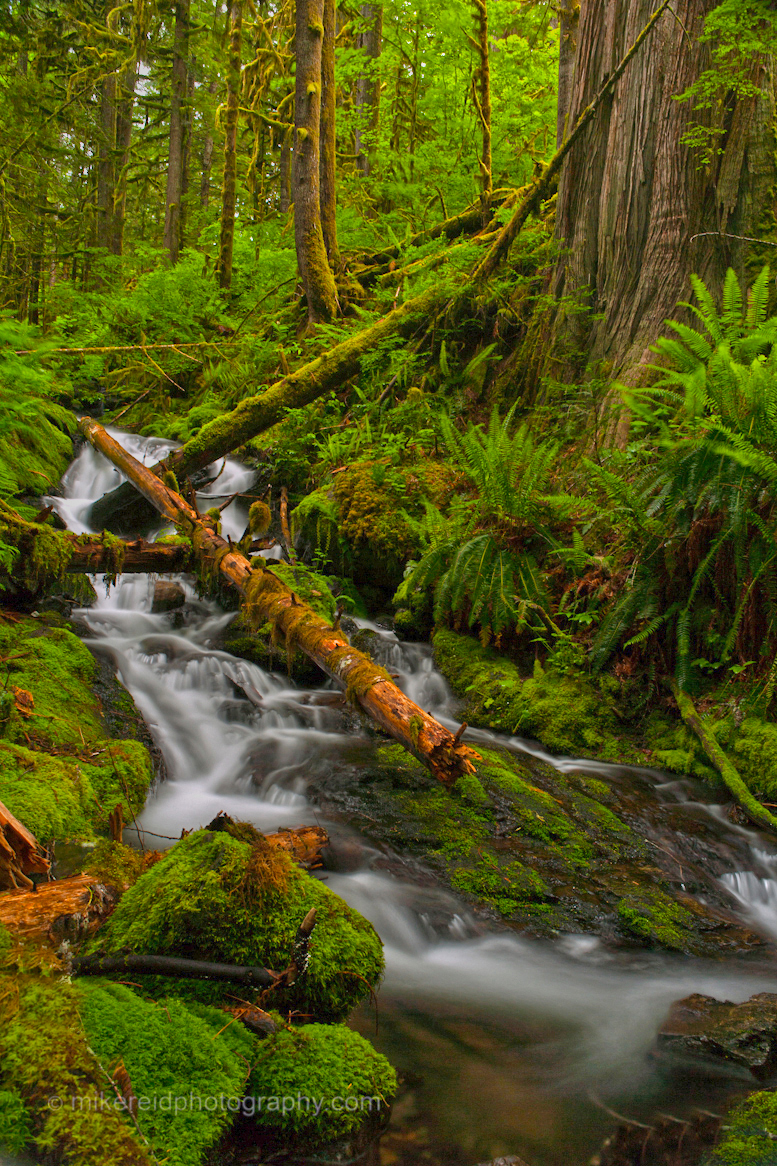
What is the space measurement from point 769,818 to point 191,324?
11.6m

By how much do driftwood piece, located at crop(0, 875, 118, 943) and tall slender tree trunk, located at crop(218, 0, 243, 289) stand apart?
41.6 feet

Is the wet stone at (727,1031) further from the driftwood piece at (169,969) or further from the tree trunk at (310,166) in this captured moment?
the tree trunk at (310,166)

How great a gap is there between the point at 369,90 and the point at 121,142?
20.1 ft

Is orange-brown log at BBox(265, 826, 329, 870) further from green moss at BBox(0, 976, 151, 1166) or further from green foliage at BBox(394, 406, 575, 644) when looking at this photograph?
green foliage at BBox(394, 406, 575, 644)

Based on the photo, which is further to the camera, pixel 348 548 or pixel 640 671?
pixel 348 548

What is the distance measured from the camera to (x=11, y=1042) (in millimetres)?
1675

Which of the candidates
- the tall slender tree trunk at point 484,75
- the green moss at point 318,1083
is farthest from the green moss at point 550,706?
the tall slender tree trunk at point 484,75

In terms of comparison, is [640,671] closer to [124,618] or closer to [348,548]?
[348,548]

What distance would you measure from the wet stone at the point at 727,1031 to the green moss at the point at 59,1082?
2.21 meters

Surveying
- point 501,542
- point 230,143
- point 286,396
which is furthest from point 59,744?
point 230,143

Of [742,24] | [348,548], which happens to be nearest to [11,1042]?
[348,548]

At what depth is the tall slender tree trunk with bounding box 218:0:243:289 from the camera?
37.8 ft

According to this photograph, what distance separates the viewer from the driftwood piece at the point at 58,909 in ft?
6.78

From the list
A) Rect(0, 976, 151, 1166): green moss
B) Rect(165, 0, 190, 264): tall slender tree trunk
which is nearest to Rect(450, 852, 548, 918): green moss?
Rect(0, 976, 151, 1166): green moss
